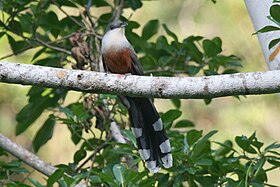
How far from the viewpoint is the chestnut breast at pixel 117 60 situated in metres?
3.82

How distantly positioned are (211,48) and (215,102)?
444 centimetres

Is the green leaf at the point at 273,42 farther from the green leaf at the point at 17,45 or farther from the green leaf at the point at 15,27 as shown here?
the green leaf at the point at 17,45

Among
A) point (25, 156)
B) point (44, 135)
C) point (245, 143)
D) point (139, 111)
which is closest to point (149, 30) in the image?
point (139, 111)

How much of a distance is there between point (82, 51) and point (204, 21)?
4.77m

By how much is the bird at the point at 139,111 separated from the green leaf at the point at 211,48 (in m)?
0.41

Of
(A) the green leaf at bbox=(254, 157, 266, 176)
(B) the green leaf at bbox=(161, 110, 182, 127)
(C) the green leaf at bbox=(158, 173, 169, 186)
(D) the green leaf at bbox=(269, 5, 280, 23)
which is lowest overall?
(C) the green leaf at bbox=(158, 173, 169, 186)

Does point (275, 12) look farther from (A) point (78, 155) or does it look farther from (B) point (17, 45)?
(B) point (17, 45)

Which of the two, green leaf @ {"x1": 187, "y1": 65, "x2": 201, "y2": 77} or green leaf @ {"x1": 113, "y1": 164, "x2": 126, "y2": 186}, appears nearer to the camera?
green leaf @ {"x1": 113, "y1": 164, "x2": 126, "y2": 186}

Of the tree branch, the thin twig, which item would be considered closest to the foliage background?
the thin twig

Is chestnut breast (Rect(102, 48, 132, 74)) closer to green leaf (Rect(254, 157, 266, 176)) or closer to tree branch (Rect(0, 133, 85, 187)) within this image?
tree branch (Rect(0, 133, 85, 187))

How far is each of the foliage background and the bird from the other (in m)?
3.32

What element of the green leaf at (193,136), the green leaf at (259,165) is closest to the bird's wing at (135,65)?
the green leaf at (193,136)

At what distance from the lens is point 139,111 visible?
3.66m

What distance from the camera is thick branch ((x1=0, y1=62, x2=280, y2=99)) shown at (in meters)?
2.54
